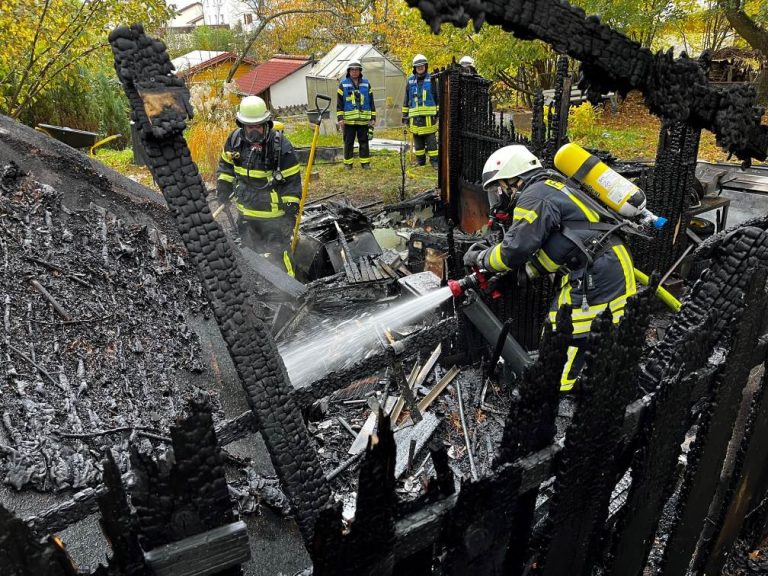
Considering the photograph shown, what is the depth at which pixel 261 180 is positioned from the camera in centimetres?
678

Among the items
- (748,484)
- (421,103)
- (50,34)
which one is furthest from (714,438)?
(421,103)

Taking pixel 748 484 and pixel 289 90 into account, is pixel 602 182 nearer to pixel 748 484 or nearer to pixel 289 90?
pixel 748 484

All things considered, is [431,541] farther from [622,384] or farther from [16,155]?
[16,155]

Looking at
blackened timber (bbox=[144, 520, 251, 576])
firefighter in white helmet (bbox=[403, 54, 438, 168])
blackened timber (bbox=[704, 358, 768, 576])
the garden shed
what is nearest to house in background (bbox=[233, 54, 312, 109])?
the garden shed

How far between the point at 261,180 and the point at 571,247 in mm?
3987

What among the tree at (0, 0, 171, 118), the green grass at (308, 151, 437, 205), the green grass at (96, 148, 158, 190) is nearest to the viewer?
the tree at (0, 0, 171, 118)

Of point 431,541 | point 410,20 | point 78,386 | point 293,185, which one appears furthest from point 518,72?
Result: point 431,541

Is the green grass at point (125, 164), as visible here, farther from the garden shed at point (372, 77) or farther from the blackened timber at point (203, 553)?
the blackened timber at point (203, 553)

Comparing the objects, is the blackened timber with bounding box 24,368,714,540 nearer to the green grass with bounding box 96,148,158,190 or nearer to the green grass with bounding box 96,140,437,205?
the green grass with bounding box 96,140,437,205

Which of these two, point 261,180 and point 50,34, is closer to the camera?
point 261,180

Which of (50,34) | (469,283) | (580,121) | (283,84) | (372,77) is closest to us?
(469,283)

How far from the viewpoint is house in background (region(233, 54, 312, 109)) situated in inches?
947

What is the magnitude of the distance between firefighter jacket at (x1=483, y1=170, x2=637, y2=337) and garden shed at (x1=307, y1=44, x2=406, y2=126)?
49.0ft

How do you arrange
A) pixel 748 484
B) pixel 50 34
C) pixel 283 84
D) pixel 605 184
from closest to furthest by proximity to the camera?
pixel 748 484 < pixel 605 184 < pixel 50 34 < pixel 283 84
